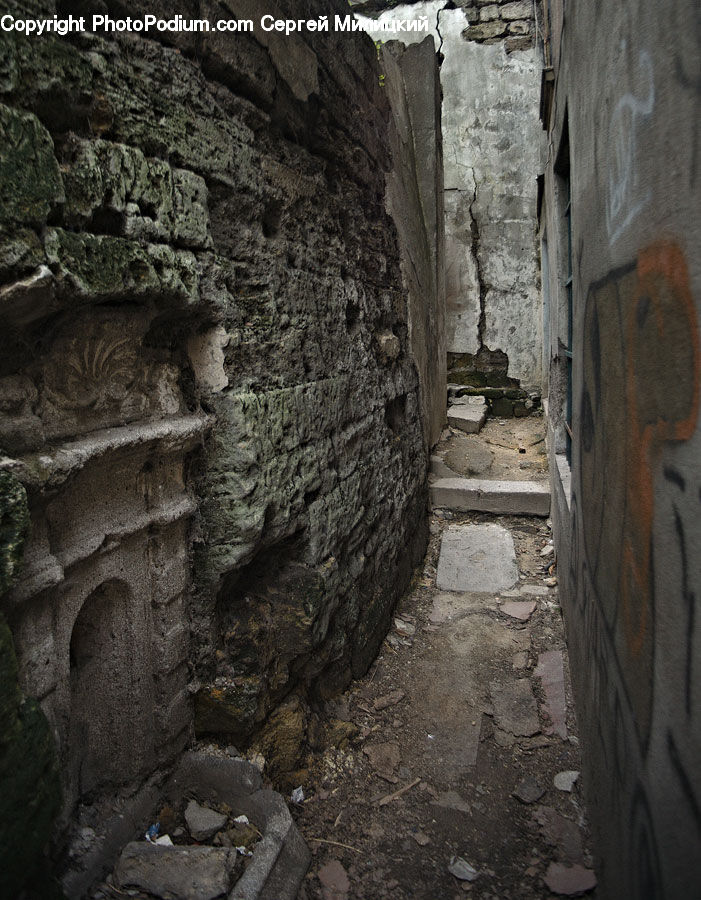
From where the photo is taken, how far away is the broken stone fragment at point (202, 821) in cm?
215

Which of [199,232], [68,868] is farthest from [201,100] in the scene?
[68,868]

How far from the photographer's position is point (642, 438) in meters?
1.52

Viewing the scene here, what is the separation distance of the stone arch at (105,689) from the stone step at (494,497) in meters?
3.94

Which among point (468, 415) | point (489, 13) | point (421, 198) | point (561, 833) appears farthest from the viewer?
point (489, 13)

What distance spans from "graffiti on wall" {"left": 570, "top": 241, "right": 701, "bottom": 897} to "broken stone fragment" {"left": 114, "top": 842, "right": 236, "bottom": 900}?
1.22 metres

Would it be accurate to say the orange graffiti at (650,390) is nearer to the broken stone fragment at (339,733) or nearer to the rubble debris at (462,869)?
the rubble debris at (462,869)

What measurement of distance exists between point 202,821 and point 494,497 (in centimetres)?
407

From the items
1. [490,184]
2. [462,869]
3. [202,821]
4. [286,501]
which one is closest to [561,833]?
[462,869]

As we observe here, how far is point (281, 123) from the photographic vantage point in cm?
265

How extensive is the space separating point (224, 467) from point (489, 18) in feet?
30.4

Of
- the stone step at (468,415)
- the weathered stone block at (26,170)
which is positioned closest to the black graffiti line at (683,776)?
the weathered stone block at (26,170)

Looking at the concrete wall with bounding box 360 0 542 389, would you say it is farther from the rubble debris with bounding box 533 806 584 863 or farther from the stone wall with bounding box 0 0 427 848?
the rubble debris with bounding box 533 806 584 863

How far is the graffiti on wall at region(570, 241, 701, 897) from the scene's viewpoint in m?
1.18

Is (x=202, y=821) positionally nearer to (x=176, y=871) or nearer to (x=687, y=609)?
(x=176, y=871)
